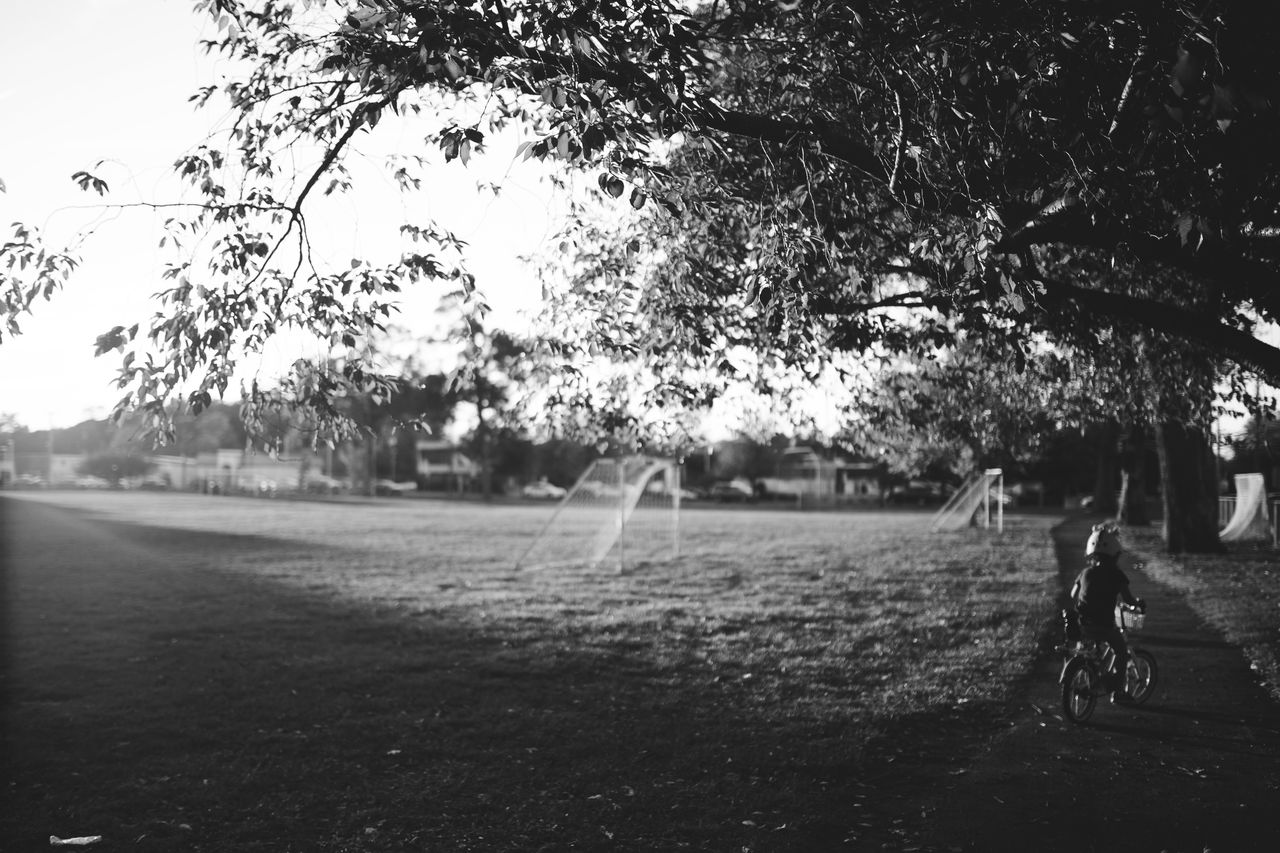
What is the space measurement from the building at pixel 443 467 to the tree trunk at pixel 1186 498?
3217 inches

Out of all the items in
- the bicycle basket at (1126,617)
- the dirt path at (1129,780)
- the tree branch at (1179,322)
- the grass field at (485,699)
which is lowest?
the grass field at (485,699)

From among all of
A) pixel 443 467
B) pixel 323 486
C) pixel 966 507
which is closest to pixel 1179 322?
pixel 966 507

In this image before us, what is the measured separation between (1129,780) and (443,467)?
357 ft

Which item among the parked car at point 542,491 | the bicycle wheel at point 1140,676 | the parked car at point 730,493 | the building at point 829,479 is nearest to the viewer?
the bicycle wheel at point 1140,676

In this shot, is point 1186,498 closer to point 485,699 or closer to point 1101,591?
point 1101,591

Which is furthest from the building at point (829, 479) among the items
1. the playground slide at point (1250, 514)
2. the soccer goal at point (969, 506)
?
the playground slide at point (1250, 514)

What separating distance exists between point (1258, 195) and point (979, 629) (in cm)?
821

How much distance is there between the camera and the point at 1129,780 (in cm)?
674

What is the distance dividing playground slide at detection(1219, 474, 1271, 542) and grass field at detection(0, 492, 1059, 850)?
10669 mm

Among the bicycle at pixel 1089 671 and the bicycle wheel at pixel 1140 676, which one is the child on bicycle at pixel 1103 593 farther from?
the bicycle wheel at pixel 1140 676

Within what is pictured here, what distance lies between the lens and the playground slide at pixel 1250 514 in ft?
88.3

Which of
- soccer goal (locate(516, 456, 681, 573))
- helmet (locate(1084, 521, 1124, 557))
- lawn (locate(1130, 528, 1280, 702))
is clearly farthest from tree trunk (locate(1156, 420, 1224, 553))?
helmet (locate(1084, 521, 1124, 557))

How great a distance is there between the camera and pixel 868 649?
12.1 m

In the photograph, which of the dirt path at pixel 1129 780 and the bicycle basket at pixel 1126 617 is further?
the bicycle basket at pixel 1126 617
